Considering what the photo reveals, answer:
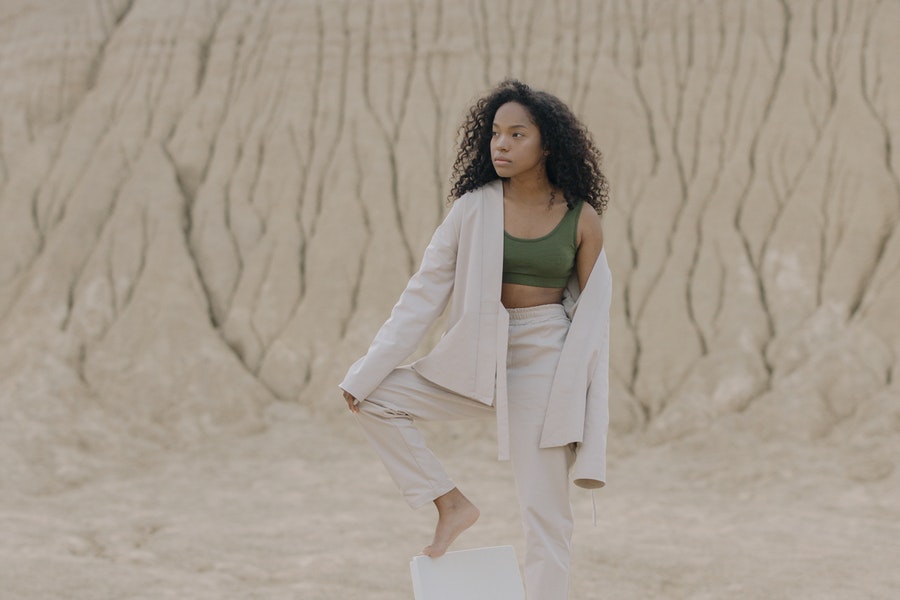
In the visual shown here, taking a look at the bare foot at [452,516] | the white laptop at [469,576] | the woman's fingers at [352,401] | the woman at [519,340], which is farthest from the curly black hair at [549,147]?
the white laptop at [469,576]

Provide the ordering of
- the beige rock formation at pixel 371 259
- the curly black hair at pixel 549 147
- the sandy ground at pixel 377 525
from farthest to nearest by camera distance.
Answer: the beige rock formation at pixel 371 259 < the sandy ground at pixel 377 525 < the curly black hair at pixel 549 147

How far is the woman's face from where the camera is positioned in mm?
4203

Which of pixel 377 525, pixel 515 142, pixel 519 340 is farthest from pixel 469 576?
pixel 377 525

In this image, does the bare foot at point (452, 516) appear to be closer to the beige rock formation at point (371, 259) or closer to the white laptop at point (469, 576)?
the white laptop at point (469, 576)

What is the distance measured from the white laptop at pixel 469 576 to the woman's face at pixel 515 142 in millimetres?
1529

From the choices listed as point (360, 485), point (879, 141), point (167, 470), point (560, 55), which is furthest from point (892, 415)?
point (167, 470)

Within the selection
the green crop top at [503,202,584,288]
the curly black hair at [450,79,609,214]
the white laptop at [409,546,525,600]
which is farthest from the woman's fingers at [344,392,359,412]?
the curly black hair at [450,79,609,214]

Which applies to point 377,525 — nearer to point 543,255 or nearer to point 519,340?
point 519,340

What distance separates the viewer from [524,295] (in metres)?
4.29

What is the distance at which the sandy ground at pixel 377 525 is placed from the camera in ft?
27.1

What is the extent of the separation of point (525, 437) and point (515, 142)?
3.79ft

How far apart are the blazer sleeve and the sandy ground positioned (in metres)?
4.05

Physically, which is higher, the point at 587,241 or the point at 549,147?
the point at 549,147

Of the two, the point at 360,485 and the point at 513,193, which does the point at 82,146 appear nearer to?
the point at 360,485
